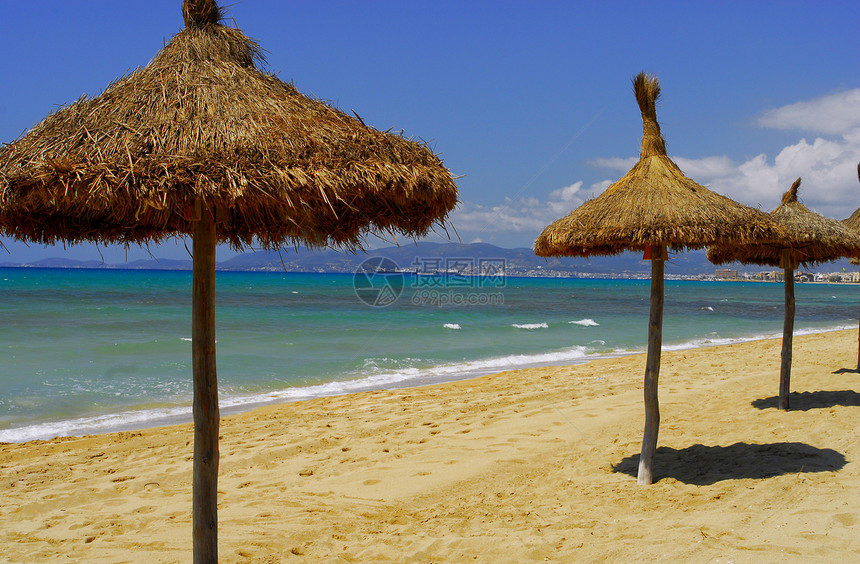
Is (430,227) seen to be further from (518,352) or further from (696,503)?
(518,352)

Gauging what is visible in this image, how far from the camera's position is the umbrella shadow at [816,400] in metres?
6.76

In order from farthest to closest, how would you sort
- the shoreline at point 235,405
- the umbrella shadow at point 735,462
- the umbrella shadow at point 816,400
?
the shoreline at point 235,405 → the umbrella shadow at point 816,400 → the umbrella shadow at point 735,462

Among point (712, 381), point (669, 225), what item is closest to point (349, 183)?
point (669, 225)

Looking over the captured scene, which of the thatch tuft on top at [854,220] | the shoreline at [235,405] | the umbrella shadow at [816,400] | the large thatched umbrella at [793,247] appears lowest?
the shoreline at [235,405]

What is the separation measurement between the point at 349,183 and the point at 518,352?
45.1 ft

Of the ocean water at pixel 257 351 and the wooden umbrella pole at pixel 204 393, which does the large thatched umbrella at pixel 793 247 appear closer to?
the wooden umbrella pole at pixel 204 393

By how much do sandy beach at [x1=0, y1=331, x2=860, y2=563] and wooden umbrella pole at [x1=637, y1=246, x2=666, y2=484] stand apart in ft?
0.78

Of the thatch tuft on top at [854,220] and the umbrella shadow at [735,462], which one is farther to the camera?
the thatch tuft on top at [854,220]

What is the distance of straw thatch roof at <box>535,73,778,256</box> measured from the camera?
4.04 meters

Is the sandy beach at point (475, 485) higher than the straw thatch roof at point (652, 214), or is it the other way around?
the straw thatch roof at point (652, 214)

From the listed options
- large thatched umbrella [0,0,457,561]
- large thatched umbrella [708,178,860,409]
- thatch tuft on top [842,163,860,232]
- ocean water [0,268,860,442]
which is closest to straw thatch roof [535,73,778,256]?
large thatched umbrella [0,0,457,561]

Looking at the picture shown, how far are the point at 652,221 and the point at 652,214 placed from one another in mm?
68

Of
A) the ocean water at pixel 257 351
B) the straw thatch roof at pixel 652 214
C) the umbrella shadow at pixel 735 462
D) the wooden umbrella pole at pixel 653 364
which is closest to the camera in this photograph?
the straw thatch roof at pixel 652 214

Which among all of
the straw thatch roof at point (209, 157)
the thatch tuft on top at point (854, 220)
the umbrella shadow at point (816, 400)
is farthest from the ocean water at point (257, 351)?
the thatch tuft on top at point (854, 220)
